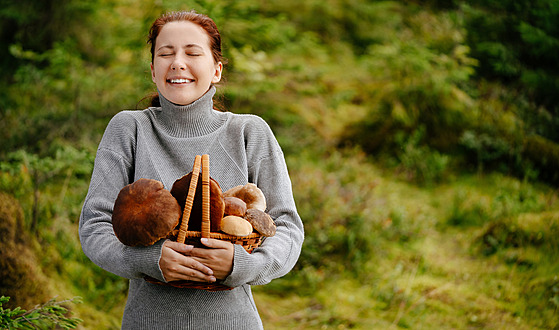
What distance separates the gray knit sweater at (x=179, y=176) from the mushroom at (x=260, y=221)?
66mm

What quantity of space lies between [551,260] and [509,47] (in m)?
3.46

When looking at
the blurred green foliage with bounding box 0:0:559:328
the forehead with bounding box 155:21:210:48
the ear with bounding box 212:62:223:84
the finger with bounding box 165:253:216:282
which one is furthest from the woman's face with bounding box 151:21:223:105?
the finger with bounding box 165:253:216:282

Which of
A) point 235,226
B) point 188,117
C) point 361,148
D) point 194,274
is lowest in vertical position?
point 361,148

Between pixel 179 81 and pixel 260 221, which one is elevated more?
pixel 179 81

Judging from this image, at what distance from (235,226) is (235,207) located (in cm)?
7

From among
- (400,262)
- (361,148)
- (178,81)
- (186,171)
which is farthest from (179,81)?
(361,148)

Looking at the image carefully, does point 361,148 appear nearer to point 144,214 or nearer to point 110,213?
point 110,213

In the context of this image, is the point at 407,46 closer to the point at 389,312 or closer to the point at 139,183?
the point at 389,312

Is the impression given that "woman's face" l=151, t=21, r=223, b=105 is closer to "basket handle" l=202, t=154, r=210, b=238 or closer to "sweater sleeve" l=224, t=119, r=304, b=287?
"sweater sleeve" l=224, t=119, r=304, b=287

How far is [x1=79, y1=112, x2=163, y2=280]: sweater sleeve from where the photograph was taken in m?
1.30

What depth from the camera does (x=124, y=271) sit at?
4.36ft

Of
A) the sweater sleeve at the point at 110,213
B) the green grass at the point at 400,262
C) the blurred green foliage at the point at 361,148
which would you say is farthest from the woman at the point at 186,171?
the green grass at the point at 400,262

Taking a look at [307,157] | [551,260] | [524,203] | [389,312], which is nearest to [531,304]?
A: [551,260]

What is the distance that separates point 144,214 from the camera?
→ 1.21 metres
